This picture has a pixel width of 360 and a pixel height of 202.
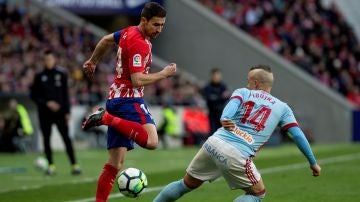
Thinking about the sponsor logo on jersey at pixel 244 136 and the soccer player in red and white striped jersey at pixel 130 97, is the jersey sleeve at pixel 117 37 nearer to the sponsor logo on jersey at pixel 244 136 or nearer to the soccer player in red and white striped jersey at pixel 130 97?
the soccer player in red and white striped jersey at pixel 130 97

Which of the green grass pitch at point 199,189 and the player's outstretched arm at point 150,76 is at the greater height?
the player's outstretched arm at point 150,76

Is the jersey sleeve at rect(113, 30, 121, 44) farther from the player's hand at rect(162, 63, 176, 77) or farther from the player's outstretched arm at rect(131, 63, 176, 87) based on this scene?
the player's hand at rect(162, 63, 176, 77)

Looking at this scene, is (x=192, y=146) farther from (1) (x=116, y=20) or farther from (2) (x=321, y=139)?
(1) (x=116, y=20)

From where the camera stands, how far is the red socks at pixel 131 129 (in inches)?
377

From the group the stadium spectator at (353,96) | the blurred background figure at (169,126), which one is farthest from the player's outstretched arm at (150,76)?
the stadium spectator at (353,96)

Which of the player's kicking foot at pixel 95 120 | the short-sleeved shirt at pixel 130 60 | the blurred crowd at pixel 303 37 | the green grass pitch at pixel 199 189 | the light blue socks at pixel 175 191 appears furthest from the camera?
the blurred crowd at pixel 303 37

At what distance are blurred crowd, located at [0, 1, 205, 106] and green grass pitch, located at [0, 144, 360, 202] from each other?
660 cm

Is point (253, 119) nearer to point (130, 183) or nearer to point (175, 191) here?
point (175, 191)

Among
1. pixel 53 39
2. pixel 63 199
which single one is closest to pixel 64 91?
pixel 63 199

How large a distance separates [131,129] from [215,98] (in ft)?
43.7

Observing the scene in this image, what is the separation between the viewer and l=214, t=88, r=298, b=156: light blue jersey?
348 inches

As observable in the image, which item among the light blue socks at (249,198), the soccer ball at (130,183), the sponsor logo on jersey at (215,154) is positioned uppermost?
the sponsor logo on jersey at (215,154)

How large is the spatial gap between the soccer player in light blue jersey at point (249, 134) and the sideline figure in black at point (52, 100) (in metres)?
8.29

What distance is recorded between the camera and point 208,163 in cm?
908
